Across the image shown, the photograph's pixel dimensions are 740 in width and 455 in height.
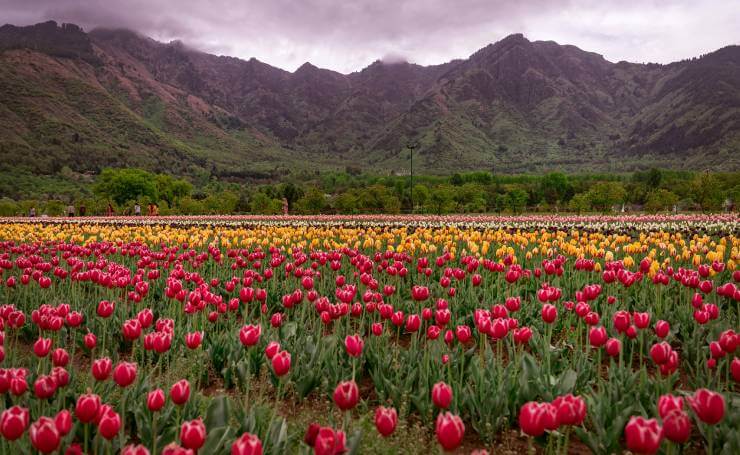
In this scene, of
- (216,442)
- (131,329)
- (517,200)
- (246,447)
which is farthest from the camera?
(517,200)

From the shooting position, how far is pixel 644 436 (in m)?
2.19

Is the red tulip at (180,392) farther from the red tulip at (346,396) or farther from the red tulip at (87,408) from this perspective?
the red tulip at (346,396)

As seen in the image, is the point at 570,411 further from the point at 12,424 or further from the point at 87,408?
the point at 12,424

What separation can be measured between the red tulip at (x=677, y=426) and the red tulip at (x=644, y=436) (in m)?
0.22

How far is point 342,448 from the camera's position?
2.30 m

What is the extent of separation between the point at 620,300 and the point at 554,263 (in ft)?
5.03

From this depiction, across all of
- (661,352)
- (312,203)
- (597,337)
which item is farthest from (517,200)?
(661,352)

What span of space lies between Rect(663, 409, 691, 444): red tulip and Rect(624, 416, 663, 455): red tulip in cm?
22

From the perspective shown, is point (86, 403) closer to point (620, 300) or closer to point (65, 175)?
point (620, 300)

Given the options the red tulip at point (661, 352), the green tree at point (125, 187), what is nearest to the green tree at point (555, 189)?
the green tree at point (125, 187)

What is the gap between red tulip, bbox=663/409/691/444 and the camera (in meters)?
2.34

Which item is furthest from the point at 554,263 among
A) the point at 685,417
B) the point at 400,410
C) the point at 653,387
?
the point at 685,417

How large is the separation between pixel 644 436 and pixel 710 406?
0.59 metres

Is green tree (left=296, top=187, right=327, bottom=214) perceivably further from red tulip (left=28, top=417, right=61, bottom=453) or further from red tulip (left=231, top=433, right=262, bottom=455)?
red tulip (left=231, top=433, right=262, bottom=455)
